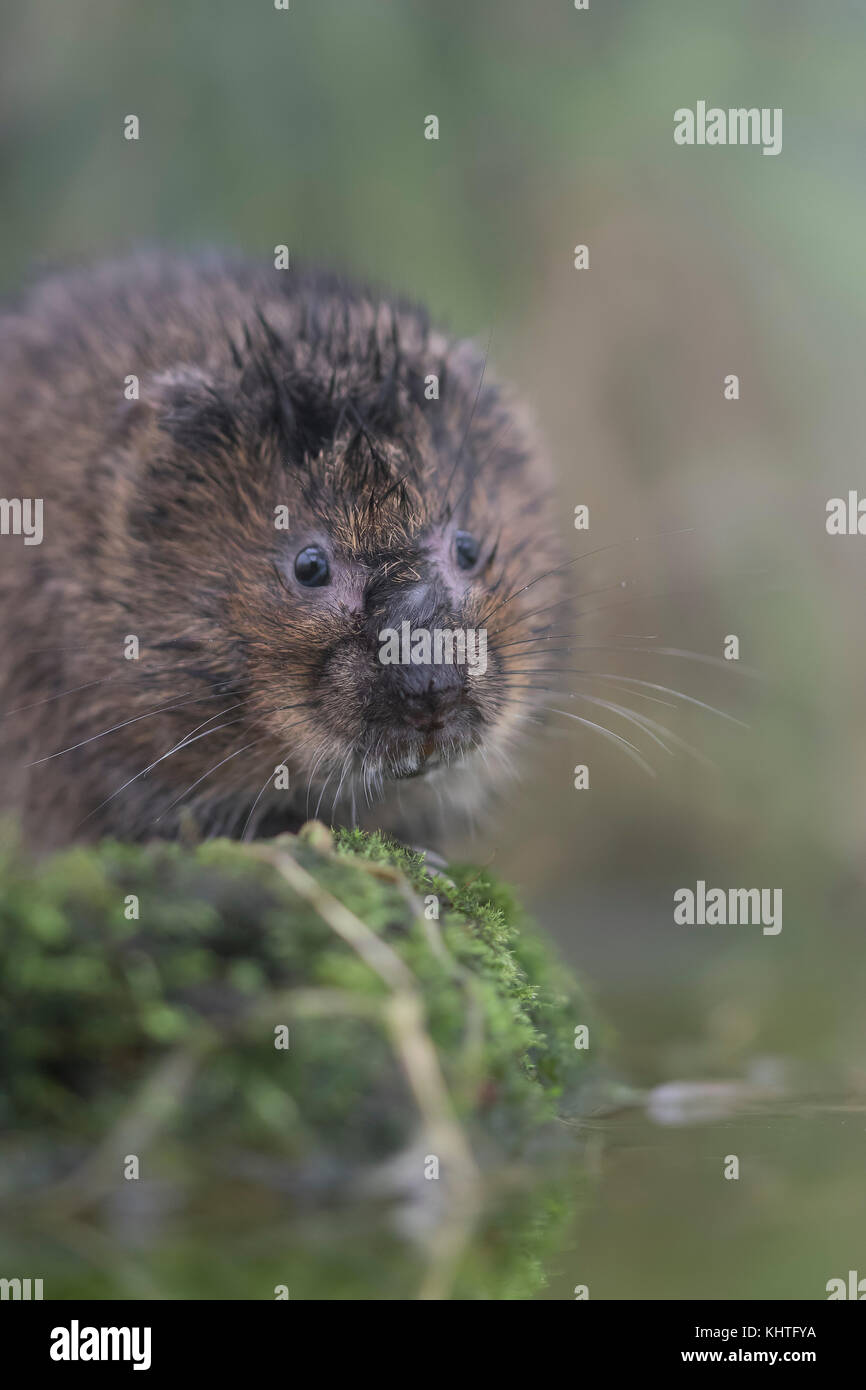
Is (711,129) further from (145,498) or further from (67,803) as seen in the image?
(67,803)

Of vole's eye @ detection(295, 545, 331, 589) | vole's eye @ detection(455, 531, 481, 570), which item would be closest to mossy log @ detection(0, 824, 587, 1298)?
vole's eye @ detection(295, 545, 331, 589)

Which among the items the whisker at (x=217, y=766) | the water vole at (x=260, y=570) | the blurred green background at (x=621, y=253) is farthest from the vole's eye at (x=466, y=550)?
the blurred green background at (x=621, y=253)

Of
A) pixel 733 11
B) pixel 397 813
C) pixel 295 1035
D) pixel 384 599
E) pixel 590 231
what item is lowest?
pixel 295 1035

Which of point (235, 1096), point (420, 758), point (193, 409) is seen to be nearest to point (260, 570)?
point (193, 409)

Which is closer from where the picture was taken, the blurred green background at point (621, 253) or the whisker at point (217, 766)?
the whisker at point (217, 766)

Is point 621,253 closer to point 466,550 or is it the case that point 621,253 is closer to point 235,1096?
point 466,550

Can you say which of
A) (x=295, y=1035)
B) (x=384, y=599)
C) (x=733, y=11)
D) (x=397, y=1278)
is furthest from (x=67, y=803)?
(x=733, y=11)

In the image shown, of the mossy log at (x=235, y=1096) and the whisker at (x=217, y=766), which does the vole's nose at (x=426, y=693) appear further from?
the mossy log at (x=235, y=1096)
